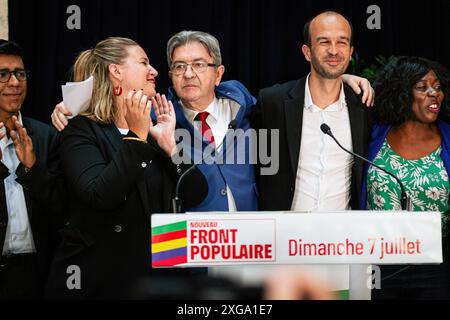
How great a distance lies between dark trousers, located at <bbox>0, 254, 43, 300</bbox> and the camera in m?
3.54

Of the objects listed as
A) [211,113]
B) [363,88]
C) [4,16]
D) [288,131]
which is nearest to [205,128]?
[211,113]

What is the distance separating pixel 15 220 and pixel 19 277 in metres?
0.27

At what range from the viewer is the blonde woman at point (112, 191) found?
10.3ft

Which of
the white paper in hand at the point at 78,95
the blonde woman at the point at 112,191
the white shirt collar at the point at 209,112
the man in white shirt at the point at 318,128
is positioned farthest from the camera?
the white shirt collar at the point at 209,112

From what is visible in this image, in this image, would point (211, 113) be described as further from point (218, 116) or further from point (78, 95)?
point (78, 95)

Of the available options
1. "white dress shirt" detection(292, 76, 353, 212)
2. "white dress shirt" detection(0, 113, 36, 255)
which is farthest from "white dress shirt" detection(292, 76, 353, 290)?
"white dress shirt" detection(0, 113, 36, 255)

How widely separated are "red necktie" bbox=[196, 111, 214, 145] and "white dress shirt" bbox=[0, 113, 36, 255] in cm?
91

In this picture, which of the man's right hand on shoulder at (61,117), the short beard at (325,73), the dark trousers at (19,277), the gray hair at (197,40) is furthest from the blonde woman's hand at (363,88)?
the dark trousers at (19,277)

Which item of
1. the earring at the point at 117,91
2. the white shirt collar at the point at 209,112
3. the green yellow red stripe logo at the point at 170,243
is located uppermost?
the earring at the point at 117,91

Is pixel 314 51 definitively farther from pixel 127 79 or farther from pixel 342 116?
pixel 127 79

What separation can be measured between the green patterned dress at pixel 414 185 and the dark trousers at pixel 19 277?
1617 mm

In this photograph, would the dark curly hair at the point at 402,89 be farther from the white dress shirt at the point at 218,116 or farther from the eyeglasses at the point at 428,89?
the white dress shirt at the point at 218,116

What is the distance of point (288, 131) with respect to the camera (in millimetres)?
3547

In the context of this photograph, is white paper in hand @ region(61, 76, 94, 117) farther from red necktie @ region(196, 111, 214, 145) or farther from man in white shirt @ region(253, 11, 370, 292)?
man in white shirt @ region(253, 11, 370, 292)
